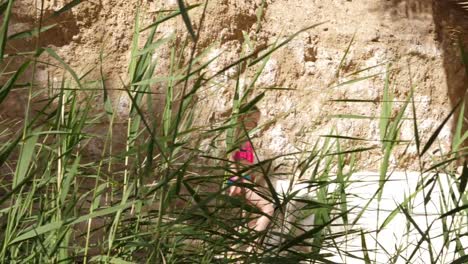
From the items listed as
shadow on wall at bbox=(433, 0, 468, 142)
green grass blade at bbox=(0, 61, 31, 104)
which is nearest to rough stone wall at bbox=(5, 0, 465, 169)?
shadow on wall at bbox=(433, 0, 468, 142)

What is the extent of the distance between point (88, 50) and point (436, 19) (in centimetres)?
220

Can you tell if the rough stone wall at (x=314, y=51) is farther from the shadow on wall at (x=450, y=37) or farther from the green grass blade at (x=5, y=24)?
the green grass blade at (x=5, y=24)

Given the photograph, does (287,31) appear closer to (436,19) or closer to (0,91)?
(436,19)

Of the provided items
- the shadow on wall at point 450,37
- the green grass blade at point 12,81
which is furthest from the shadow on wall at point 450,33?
the green grass blade at point 12,81

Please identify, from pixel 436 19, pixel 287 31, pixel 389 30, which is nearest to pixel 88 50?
pixel 287 31

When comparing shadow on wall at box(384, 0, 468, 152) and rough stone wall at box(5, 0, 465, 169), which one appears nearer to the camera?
rough stone wall at box(5, 0, 465, 169)

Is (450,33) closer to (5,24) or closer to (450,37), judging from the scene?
(450,37)

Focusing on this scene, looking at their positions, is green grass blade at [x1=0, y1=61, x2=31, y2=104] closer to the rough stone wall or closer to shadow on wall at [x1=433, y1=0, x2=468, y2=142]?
the rough stone wall

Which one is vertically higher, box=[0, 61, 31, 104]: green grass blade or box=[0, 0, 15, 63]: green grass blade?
box=[0, 0, 15, 63]: green grass blade

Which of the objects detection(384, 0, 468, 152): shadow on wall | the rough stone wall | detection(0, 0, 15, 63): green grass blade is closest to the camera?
detection(0, 0, 15, 63): green grass blade

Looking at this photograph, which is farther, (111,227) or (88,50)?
(88,50)

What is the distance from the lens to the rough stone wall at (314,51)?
4.13 m

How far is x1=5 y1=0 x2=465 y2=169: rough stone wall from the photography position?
4.13 m

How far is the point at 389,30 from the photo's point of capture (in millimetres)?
4973
